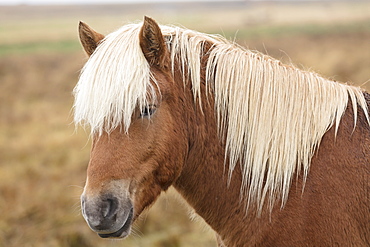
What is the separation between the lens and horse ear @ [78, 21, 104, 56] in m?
2.62

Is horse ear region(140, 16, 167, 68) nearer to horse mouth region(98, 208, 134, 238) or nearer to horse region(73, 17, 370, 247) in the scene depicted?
horse region(73, 17, 370, 247)

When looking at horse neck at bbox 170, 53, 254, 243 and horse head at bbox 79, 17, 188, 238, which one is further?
horse neck at bbox 170, 53, 254, 243

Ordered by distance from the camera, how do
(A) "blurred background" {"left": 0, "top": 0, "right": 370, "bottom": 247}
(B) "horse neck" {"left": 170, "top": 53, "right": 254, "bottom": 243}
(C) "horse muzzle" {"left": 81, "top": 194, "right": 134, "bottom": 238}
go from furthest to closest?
(A) "blurred background" {"left": 0, "top": 0, "right": 370, "bottom": 247}, (B) "horse neck" {"left": 170, "top": 53, "right": 254, "bottom": 243}, (C) "horse muzzle" {"left": 81, "top": 194, "right": 134, "bottom": 238}

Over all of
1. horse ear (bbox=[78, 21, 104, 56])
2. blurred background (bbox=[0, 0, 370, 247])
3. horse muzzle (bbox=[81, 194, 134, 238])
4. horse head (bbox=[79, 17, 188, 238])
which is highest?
horse ear (bbox=[78, 21, 104, 56])

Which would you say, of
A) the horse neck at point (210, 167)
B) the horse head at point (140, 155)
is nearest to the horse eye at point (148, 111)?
the horse head at point (140, 155)

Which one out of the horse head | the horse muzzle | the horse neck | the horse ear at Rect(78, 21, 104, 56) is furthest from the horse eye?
the horse ear at Rect(78, 21, 104, 56)

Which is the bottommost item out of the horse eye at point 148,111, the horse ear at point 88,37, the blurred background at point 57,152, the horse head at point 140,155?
the blurred background at point 57,152

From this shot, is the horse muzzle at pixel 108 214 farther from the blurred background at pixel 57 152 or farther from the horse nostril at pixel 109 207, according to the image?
the blurred background at pixel 57 152

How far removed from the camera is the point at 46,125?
13789 mm

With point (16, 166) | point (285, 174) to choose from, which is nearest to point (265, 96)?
point (285, 174)

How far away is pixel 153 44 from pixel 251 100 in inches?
28.0

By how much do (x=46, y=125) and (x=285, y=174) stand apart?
41.3ft

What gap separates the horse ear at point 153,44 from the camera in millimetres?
2354

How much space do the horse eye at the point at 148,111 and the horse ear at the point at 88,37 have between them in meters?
0.64
